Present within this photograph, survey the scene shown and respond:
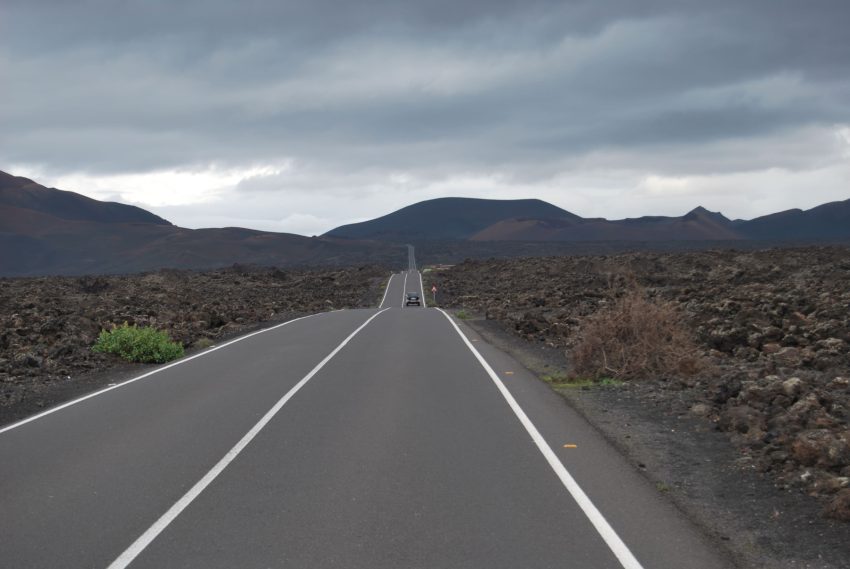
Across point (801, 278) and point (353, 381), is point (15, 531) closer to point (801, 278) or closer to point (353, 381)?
point (353, 381)

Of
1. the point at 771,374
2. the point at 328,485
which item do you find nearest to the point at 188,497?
the point at 328,485

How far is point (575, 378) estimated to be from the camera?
52.7 ft

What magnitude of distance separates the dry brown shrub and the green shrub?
1025cm

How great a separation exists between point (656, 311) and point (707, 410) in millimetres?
4081

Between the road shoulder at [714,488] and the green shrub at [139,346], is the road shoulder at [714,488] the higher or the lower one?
the lower one

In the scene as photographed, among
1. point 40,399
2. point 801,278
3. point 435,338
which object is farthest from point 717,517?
point 801,278

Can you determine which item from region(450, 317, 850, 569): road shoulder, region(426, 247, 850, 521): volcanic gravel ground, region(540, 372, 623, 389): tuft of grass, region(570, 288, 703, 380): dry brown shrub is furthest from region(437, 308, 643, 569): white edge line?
region(570, 288, 703, 380): dry brown shrub

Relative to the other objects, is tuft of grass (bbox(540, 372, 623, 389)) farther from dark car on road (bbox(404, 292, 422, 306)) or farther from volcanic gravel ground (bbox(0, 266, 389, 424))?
dark car on road (bbox(404, 292, 422, 306))

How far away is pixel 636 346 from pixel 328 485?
921 centimetres

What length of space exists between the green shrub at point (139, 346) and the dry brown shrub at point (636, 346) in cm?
1025

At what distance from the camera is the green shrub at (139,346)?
67.4 feet

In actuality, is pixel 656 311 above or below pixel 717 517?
above

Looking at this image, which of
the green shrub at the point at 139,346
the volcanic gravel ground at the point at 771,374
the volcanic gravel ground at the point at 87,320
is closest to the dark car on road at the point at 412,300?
the volcanic gravel ground at the point at 87,320

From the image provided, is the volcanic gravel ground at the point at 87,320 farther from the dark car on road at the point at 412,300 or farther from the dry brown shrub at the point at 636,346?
the dry brown shrub at the point at 636,346
